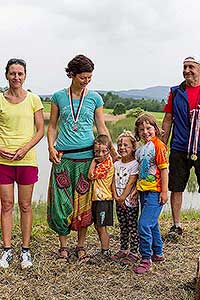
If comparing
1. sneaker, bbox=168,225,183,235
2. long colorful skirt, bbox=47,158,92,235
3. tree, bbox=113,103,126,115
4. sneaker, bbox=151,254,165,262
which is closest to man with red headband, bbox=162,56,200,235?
sneaker, bbox=168,225,183,235

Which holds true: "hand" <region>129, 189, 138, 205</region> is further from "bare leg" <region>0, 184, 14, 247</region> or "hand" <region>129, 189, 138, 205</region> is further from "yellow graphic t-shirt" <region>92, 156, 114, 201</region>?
"bare leg" <region>0, 184, 14, 247</region>

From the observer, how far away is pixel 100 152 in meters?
4.43

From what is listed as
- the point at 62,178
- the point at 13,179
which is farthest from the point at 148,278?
the point at 13,179

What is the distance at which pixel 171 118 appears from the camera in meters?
5.18

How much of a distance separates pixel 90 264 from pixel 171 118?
61.0 inches

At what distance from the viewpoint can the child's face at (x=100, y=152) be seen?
4434 millimetres

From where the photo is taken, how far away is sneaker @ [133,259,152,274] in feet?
14.7

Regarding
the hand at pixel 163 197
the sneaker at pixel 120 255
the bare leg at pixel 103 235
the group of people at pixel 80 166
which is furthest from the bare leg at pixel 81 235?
the hand at pixel 163 197

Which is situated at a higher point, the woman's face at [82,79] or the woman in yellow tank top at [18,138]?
the woman's face at [82,79]

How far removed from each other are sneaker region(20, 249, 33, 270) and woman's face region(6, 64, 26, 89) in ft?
4.47

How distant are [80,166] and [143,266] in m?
0.96

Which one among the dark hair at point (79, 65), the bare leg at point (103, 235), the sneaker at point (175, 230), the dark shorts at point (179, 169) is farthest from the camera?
the sneaker at point (175, 230)

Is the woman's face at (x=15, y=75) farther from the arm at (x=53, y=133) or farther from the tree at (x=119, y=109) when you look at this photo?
the tree at (x=119, y=109)

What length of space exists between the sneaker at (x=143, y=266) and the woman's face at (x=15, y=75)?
1.73 meters
